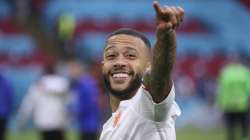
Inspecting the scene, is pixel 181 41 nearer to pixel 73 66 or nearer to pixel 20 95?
pixel 20 95

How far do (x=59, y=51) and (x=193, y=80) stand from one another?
5322 millimetres

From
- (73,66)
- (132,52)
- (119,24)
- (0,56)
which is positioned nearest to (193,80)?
(119,24)

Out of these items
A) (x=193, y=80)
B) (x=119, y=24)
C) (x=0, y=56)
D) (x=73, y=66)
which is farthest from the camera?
(x=119, y=24)

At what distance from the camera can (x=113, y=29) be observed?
28.4 metres

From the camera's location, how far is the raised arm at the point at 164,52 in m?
4.23

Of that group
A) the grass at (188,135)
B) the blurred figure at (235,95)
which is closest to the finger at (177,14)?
the blurred figure at (235,95)

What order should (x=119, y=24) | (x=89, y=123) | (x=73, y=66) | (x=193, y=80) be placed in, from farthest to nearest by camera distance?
(x=119, y=24) → (x=193, y=80) → (x=73, y=66) → (x=89, y=123)

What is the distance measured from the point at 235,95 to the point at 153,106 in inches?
495

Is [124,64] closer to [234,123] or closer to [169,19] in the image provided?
[169,19]

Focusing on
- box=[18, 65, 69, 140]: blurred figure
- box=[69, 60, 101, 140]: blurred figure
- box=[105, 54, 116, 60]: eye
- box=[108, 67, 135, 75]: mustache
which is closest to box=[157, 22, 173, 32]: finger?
box=[108, 67, 135, 75]: mustache

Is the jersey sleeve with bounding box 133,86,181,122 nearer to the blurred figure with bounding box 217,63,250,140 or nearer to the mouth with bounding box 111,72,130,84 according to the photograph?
the mouth with bounding box 111,72,130,84

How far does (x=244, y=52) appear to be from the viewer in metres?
27.4

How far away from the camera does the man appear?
4.34 meters

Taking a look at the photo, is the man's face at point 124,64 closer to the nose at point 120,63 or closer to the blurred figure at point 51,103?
the nose at point 120,63
